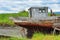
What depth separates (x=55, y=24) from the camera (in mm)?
16047

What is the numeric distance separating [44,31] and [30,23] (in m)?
0.97

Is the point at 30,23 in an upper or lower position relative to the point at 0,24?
upper

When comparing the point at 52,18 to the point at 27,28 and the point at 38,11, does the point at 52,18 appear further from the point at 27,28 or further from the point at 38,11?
the point at 38,11

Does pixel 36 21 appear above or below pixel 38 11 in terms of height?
below

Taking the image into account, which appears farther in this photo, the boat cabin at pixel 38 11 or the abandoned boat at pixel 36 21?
the boat cabin at pixel 38 11

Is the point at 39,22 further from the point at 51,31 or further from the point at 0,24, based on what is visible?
the point at 0,24

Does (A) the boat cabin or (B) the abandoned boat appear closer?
(B) the abandoned boat

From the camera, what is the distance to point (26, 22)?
16.3 metres

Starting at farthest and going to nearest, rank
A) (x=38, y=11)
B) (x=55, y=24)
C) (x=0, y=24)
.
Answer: (x=0, y=24) → (x=38, y=11) → (x=55, y=24)

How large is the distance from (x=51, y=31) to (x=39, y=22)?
90cm

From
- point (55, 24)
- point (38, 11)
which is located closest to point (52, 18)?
point (55, 24)

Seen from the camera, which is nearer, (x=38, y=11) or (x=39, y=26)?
(x=39, y=26)

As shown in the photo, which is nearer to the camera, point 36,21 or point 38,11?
point 36,21

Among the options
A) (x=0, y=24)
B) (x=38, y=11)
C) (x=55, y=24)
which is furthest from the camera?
(x=0, y=24)
